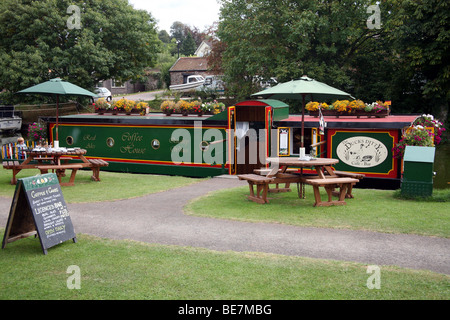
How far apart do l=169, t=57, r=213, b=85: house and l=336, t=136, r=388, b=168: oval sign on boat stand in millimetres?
40642

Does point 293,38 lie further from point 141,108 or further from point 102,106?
point 102,106

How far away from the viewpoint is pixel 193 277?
5219 millimetres

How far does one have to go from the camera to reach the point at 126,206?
954 centimetres

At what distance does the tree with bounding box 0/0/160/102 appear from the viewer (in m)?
26.8

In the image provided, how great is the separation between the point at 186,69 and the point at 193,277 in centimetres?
4938

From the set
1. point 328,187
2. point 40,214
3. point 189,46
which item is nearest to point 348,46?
point 328,187

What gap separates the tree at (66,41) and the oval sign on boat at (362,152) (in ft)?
60.8

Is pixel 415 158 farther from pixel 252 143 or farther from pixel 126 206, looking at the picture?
pixel 126 206

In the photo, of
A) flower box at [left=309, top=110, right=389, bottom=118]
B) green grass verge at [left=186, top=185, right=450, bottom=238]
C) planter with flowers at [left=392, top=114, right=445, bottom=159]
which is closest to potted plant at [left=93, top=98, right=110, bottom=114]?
green grass verge at [left=186, top=185, right=450, bottom=238]

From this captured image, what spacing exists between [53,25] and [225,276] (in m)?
26.8

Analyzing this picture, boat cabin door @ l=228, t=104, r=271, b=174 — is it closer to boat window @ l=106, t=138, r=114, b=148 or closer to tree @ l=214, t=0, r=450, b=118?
boat window @ l=106, t=138, r=114, b=148

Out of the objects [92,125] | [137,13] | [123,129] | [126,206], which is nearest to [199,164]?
[123,129]
